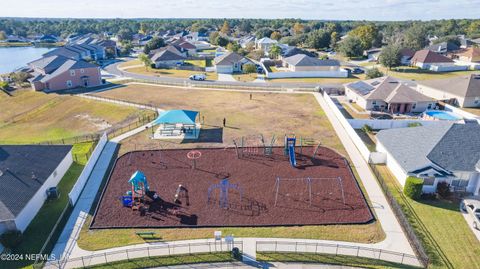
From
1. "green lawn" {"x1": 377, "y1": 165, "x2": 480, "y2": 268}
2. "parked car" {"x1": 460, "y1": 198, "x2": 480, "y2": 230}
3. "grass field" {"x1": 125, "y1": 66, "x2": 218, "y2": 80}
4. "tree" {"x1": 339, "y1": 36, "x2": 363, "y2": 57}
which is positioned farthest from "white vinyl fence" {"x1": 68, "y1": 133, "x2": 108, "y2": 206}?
"tree" {"x1": 339, "y1": 36, "x2": 363, "y2": 57}

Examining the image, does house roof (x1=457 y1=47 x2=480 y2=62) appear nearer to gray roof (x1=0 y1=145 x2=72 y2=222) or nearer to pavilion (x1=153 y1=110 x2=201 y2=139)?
pavilion (x1=153 y1=110 x2=201 y2=139)

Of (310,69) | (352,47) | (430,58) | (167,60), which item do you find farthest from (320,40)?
(167,60)

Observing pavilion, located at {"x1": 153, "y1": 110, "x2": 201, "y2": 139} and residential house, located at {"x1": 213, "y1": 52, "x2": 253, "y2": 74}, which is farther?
residential house, located at {"x1": 213, "y1": 52, "x2": 253, "y2": 74}

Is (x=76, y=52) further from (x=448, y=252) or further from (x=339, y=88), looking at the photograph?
(x=448, y=252)

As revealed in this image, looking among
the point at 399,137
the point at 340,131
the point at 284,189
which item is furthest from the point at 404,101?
the point at 284,189

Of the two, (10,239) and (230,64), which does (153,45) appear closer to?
(230,64)

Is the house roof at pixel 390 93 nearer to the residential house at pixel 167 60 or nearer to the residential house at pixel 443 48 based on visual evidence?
the residential house at pixel 167 60
